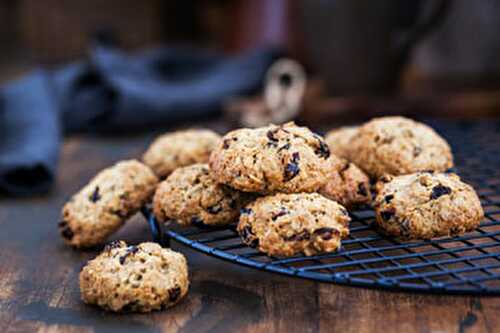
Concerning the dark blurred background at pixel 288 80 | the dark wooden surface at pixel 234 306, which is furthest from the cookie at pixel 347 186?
the dark blurred background at pixel 288 80

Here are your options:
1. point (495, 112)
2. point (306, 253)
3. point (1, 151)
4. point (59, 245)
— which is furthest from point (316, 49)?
point (306, 253)

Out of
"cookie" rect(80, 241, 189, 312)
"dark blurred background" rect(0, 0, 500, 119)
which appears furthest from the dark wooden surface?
"dark blurred background" rect(0, 0, 500, 119)

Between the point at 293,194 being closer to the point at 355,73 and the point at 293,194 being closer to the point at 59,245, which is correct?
the point at 59,245

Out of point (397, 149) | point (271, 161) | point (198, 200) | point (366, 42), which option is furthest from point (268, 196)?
point (366, 42)

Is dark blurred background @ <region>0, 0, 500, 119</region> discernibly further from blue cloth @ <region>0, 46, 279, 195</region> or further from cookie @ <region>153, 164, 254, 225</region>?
cookie @ <region>153, 164, 254, 225</region>

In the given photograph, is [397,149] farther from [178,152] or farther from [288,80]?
[288,80]
